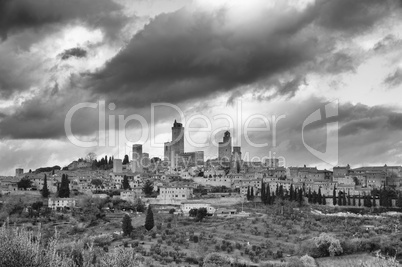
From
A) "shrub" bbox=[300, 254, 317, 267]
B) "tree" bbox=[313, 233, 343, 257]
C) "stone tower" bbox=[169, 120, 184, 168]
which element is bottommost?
"shrub" bbox=[300, 254, 317, 267]

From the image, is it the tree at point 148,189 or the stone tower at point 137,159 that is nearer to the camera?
the tree at point 148,189

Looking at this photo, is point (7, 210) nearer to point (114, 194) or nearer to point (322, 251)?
point (114, 194)

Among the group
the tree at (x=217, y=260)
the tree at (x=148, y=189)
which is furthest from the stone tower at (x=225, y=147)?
the tree at (x=217, y=260)

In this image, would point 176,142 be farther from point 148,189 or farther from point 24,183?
point 24,183

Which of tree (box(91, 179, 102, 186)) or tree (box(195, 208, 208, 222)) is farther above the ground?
tree (box(91, 179, 102, 186))

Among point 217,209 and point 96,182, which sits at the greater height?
point 96,182

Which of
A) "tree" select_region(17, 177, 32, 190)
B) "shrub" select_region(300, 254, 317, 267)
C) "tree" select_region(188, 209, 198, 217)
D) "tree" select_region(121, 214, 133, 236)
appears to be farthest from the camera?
"tree" select_region(17, 177, 32, 190)

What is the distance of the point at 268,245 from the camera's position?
49.3 m

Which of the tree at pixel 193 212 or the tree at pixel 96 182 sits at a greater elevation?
the tree at pixel 96 182

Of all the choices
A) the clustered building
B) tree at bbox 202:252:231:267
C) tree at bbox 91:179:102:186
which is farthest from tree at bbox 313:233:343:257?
tree at bbox 91:179:102:186

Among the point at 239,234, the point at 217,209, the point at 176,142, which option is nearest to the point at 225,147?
the point at 176,142

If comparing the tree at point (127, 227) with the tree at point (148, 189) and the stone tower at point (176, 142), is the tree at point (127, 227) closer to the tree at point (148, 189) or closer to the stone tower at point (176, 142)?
the tree at point (148, 189)

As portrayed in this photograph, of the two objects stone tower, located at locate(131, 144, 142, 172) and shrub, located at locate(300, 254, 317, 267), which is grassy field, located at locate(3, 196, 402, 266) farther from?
stone tower, located at locate(131, 144, 142, 172)

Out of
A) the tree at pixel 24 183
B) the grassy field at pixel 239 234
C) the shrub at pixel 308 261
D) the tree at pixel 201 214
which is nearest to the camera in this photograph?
the shrub at pixel 308 261
